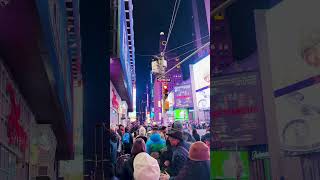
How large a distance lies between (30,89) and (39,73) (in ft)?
1.84

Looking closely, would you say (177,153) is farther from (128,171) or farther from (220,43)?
(220,43)

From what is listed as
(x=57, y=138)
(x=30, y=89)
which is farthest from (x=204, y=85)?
(x=30, y=89)

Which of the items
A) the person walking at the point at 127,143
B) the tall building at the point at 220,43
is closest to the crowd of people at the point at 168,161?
the tall building at the point at 220,43

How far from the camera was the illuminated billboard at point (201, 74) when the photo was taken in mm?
20788

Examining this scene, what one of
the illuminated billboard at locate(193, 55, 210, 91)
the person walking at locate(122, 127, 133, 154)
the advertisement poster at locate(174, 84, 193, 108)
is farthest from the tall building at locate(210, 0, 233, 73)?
the advertisement poster at locate(174, 84, 193, 108)

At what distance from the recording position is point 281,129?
2.70 meters

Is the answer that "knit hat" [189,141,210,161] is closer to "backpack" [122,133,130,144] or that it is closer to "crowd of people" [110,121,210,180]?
"crowd of people" [110,121,210,180]

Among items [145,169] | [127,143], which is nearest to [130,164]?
[145,169]

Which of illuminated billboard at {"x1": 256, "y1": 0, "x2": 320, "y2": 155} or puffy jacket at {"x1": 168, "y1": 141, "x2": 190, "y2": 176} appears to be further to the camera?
puffy jacket at {"x1": 168, "y1": 141, "x2": 190, "y2": 176}

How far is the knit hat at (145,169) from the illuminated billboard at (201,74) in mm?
14245

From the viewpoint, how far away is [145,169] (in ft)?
20.6

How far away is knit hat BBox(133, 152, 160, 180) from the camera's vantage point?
20.4 feet

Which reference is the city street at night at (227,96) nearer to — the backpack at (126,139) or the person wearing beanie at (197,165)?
the person wearing beanie at (197,165)

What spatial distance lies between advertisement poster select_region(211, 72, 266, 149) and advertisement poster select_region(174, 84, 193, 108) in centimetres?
3185
